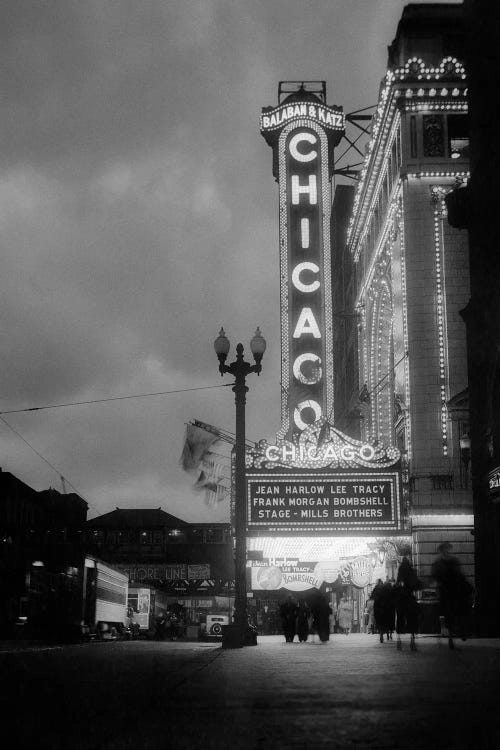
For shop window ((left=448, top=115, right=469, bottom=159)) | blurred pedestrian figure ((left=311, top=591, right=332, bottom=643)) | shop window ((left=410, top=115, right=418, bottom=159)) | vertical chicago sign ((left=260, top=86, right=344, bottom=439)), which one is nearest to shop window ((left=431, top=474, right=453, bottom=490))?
vertical chicago sign ((left=260, top=86, right=344, bottom=439))

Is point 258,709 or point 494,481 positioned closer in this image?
point 258,709

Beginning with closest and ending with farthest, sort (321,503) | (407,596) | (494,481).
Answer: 1. (407,596)
2. (494,481)
3. (321,503)

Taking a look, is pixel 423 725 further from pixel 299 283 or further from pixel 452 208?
pixel 299 283

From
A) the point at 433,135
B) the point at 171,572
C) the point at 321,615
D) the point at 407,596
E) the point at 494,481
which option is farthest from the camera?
the point at 171,572

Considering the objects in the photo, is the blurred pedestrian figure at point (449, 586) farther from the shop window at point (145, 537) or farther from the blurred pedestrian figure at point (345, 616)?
the shop window at point (145, 537)

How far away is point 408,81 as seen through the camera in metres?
38.4

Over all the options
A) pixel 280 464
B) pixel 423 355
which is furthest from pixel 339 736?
pixel 423 355

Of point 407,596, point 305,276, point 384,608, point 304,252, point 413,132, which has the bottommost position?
point 384,608

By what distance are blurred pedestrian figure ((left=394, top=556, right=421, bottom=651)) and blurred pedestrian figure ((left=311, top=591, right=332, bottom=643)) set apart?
4660 mm

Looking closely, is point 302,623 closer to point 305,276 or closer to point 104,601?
point 104,601

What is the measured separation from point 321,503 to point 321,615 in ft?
23.4

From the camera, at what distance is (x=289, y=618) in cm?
2950

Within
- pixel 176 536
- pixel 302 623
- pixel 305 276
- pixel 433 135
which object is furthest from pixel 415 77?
pixel 176 536

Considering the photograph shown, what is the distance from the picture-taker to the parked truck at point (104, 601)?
37312 millimetres
